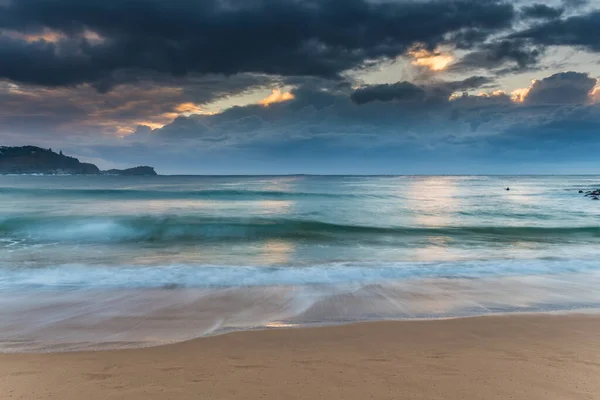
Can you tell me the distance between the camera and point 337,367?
5.09 metres

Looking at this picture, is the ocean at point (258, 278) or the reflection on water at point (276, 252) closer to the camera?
the ocean at point (258, 278)

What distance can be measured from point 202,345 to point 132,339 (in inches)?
47.7

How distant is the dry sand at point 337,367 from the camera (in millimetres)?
4449

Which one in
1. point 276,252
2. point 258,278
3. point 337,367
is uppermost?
point 337,367

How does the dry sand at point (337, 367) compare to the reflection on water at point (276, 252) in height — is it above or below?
above

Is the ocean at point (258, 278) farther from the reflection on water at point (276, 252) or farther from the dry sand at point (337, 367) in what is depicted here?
the dry sand at point (337, 367)

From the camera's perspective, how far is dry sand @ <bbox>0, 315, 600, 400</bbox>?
4.45 m

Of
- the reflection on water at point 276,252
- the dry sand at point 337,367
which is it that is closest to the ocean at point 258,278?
the reflection on water at point 276,252

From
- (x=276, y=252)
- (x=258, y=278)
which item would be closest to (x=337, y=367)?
(x=258, y=278)

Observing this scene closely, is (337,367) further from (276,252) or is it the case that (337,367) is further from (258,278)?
(276,252)

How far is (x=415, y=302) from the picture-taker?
8367mm

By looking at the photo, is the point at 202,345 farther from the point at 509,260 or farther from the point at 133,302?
the point at 509,260

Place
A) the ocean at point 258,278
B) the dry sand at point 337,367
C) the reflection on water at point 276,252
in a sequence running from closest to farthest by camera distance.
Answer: the dry sand at point 337,367, the ocean at point 258,278, the reflection on water at point 276,252

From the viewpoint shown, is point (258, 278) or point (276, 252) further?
point (276, 252)
